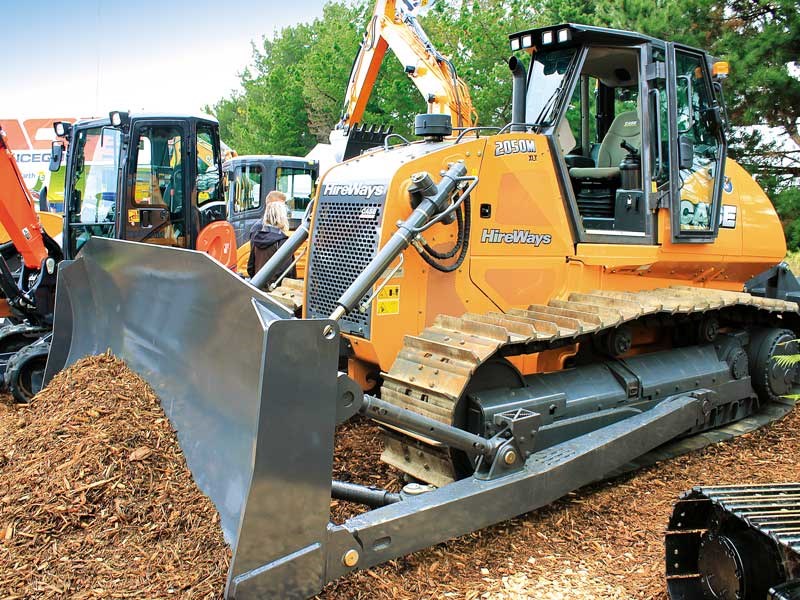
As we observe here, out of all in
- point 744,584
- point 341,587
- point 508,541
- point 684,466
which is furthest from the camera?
point 684,466

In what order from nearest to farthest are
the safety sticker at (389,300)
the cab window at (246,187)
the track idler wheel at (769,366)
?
the safety sticker at (389,300) < the track idler wheel at (769,366) < the cab window at (246,187)

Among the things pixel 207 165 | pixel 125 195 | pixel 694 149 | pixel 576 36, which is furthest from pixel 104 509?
pixel 207 165

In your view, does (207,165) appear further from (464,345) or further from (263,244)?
(464,345)

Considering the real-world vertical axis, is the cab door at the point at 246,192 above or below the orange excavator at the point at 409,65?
below

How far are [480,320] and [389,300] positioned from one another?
57 cm

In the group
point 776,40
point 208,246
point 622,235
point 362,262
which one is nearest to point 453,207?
point 362,262

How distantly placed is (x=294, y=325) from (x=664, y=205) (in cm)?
350

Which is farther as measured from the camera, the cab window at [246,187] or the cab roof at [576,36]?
the cab window at [246,187]

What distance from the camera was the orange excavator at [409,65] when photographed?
1030cm

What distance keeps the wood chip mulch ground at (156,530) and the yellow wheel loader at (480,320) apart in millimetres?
188

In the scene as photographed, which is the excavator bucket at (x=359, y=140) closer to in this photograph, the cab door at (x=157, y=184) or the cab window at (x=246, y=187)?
the cab door at (x=157, y=184)

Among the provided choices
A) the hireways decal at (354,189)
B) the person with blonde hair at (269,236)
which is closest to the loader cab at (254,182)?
the person with blonde hair at (269,236)

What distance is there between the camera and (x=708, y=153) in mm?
5820

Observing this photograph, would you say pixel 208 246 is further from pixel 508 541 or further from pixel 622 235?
pixel 508 541
